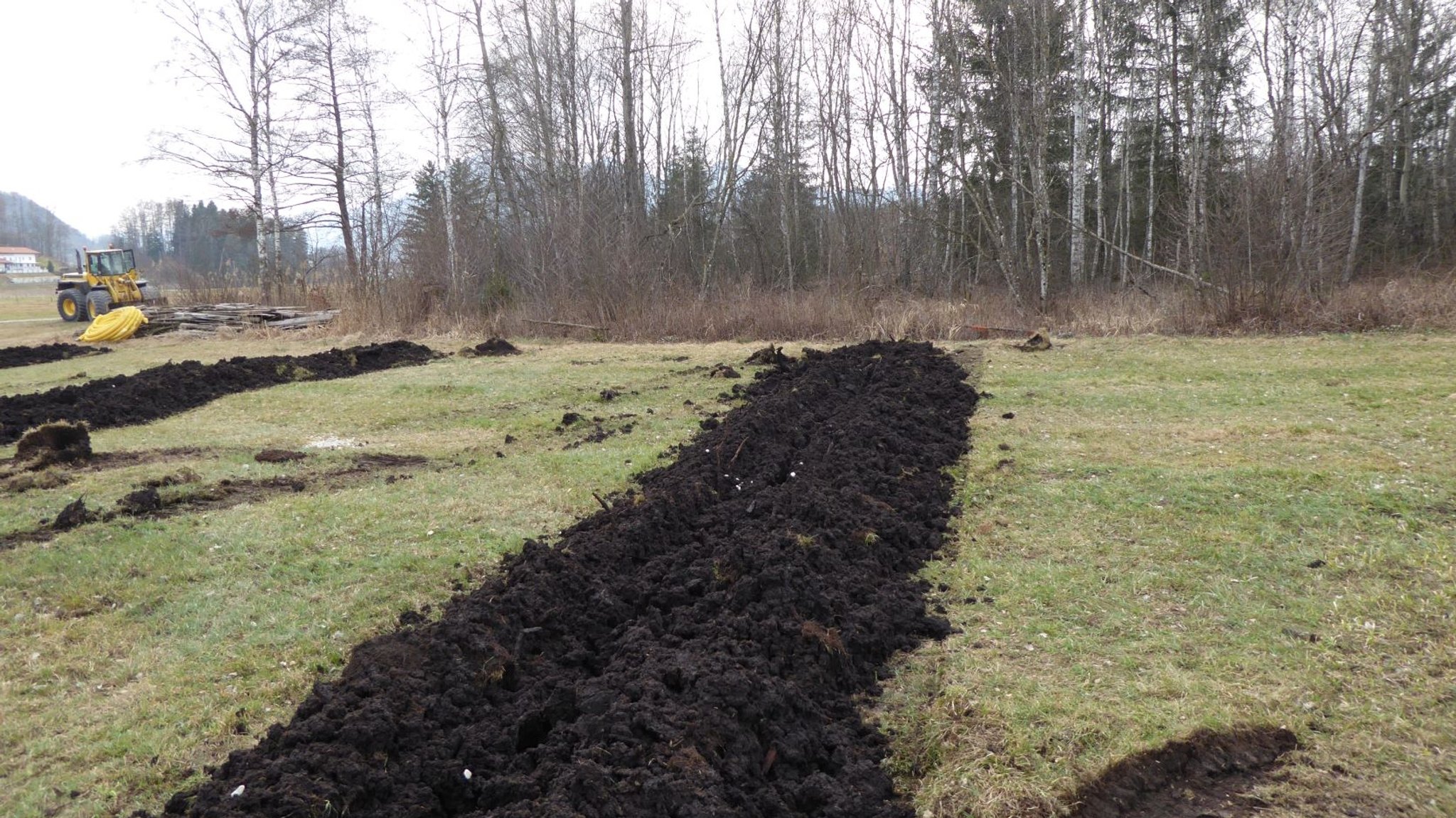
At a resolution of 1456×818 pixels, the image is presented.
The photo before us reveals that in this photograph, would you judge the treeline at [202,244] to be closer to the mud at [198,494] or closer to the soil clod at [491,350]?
the soil clod at [491,350]

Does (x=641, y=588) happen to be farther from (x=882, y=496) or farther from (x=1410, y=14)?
(x=1410, y=14)

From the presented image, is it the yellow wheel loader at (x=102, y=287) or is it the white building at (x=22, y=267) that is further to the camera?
the white building at (x=22, y=267)

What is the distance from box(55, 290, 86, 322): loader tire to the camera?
27.5m

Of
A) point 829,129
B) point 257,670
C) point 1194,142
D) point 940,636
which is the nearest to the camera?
point 257,670

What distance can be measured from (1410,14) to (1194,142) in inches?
511

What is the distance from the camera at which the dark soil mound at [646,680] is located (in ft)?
8.19

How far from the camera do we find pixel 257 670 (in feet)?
11.3

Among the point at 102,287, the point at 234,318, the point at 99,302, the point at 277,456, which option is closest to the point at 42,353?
the point at 234,318

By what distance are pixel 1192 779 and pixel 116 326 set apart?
24354 millimetres

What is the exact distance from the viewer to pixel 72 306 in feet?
91.8

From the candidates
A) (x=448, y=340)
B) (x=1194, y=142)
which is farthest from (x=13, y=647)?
(x=1194, y=142)

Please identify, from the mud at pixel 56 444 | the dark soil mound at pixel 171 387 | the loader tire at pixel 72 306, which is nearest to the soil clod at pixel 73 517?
the mud at pixel 56 444

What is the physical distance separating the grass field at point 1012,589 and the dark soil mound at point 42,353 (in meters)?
10.00

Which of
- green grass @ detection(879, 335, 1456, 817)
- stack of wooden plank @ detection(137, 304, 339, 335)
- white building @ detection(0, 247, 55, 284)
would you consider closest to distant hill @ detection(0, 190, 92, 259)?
white building @ detection(0, 247, 55, 284)
